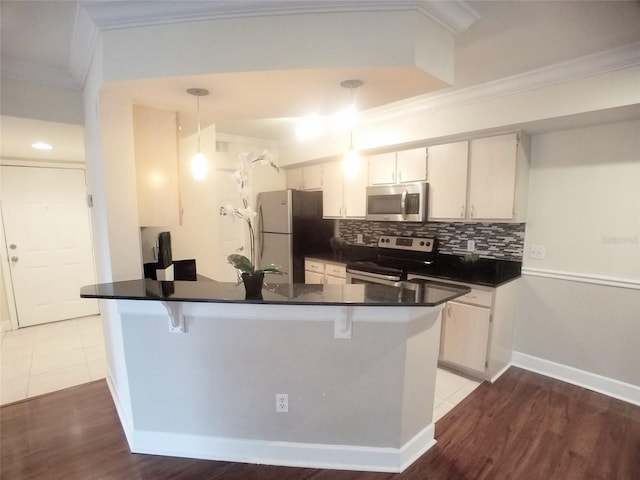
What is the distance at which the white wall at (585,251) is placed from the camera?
2408mm

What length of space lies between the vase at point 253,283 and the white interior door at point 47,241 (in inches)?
156

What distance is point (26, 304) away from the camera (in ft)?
13.2

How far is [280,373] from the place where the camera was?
1.78 metres

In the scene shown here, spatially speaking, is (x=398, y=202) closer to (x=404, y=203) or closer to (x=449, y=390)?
(x=404, y=203)

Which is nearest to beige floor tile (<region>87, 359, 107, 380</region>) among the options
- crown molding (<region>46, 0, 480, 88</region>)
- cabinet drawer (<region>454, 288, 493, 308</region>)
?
crown molding (<region>46, 0, 480, 88</region>)

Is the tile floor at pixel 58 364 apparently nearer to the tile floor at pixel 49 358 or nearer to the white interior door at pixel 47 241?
the tile floor at pixel 49 358

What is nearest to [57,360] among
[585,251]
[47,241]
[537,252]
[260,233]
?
[47,241]

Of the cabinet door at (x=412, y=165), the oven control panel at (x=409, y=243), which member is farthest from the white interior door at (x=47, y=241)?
the cabinet door at (x=412, y=165)

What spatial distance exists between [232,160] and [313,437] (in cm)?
355

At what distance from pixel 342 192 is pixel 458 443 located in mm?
2771

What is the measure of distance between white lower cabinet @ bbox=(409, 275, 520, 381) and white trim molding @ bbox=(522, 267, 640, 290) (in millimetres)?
177

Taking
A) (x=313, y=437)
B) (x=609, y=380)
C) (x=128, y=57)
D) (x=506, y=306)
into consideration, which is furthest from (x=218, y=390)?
(x=609, y=380)

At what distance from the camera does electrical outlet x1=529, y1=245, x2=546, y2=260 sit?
2809mm

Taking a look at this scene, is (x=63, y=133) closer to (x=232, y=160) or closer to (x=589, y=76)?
(x=232, y=160)
